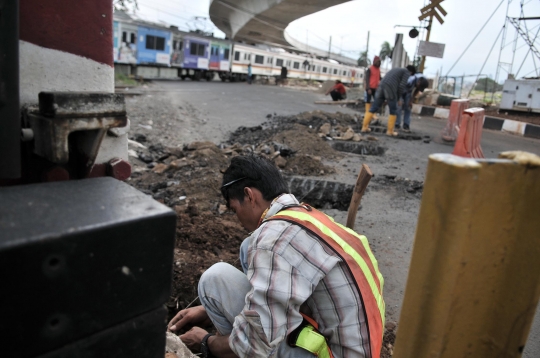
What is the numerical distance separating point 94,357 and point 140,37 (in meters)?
25.6

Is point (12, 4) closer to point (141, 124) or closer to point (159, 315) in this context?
point (159, 315)

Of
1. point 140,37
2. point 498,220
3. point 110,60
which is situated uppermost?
point 140,37

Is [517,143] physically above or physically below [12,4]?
below

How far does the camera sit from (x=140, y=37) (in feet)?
78.6

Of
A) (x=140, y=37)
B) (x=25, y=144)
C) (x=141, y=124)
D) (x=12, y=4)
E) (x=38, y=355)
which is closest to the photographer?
(x=38, y=355)

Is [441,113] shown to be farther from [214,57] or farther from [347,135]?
[214,57]

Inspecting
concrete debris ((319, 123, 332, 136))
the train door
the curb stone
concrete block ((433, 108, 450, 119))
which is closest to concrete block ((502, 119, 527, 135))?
the curb stone

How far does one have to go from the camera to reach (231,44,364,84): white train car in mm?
33562

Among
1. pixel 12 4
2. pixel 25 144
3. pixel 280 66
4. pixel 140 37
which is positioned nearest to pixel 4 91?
pixel 12 4

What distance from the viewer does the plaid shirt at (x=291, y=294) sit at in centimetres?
153

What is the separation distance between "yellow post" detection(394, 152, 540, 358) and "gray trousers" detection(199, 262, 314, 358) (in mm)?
988

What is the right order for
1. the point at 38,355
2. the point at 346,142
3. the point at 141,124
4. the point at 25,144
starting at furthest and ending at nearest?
the point at 141,124
the point at 346,142
the point at 25,144
the point at 38,355

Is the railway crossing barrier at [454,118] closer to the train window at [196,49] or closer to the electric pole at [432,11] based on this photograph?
the electric pole at [432,11]

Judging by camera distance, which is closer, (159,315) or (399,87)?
(159,315)
